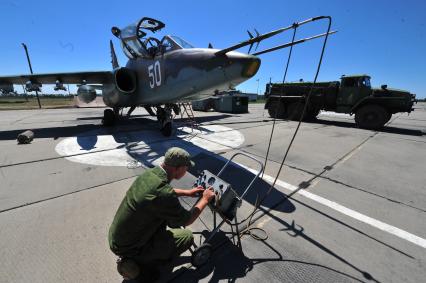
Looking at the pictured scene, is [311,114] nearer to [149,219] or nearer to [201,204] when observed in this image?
[201,204]

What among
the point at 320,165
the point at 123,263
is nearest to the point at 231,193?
the point at 123,263

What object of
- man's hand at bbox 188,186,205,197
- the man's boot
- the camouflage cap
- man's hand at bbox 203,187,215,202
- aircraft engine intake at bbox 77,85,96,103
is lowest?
the man's boot

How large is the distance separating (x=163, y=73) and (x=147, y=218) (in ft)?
18.1

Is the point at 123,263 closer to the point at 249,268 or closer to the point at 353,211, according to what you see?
the point at 249,268

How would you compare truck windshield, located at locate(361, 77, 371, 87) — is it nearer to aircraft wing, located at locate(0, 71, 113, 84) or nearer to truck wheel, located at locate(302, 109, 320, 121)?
truck wheel, located at locate(302, 109, 320, 121)

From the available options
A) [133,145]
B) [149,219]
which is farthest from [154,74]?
[149,219]

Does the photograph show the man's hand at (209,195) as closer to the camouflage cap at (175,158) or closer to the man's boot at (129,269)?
the camouflage cap at (175,158)

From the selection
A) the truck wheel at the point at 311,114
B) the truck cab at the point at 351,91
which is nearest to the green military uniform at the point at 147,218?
the truck cab at the point at 351,91

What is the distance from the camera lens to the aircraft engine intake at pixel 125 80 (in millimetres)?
7984

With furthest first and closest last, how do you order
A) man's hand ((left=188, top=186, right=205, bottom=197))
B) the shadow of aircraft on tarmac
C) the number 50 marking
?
the number 50 marking
man's hand ((left=188, top=186, right=205, bottom=197))
the shadow of aircraft on tarmac

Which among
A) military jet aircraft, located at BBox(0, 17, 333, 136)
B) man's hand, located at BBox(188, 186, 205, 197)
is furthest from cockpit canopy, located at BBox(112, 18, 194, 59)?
man's hand, located at BBox(188, 186, 205, 197)

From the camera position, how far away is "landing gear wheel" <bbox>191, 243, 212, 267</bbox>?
203cm

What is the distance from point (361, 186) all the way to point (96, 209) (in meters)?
4.97

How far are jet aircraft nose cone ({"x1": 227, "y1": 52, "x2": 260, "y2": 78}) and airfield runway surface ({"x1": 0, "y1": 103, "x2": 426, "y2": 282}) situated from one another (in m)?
2.21
